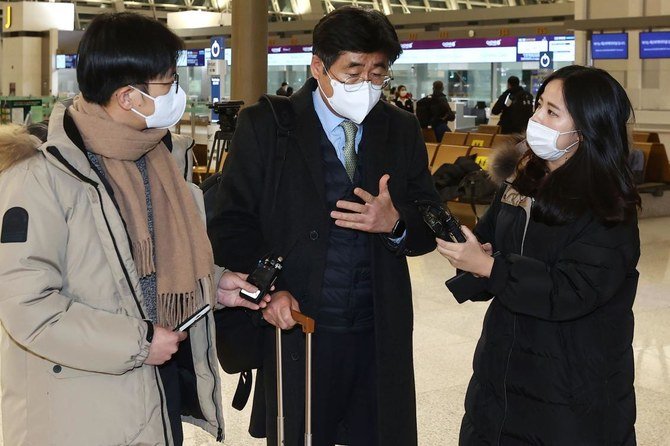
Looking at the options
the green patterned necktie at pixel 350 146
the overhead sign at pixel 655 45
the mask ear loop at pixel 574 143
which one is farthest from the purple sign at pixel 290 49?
the mask ear loop at pixel 574 143

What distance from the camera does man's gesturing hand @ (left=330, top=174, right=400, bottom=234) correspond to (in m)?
2.80

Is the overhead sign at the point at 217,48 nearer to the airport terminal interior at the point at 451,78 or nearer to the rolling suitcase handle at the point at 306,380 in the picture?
the airport terminal interior at the point at 451,78

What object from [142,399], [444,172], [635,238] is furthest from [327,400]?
[444,172]

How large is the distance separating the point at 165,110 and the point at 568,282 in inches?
47.4

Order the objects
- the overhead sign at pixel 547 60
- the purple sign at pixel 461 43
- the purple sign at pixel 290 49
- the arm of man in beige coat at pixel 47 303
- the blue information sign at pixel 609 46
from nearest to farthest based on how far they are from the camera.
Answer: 1. the arm of man in beige coat at pixel 47 303
2. the blue information sign at pixel 609 46
3. the overhead sign at pixel 547 60
4. the purple sign at pixel 461 43
5. the purple sign at pixel 290 49

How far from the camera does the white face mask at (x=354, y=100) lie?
9.62 feet

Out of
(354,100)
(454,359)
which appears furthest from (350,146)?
(454,359)

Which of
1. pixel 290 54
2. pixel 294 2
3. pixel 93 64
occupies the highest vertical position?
pixel 294 2

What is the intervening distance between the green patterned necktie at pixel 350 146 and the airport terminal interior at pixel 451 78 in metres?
0.61

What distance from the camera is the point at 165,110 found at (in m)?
2.41

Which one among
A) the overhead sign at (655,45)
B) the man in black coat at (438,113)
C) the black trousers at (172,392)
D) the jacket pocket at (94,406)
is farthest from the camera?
the man in black coat at (438,113)

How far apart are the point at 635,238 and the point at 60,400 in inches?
64.5

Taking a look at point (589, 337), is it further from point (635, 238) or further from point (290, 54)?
point (290, 54)

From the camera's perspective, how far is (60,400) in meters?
2.30
